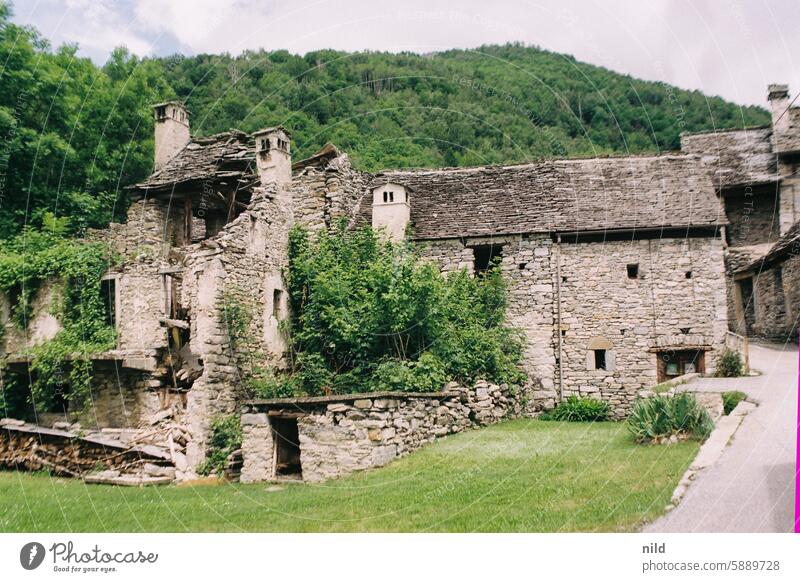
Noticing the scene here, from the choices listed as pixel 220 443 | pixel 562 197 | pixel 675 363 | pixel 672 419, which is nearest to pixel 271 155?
pixel 220 443

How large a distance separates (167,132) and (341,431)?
39.4 feet

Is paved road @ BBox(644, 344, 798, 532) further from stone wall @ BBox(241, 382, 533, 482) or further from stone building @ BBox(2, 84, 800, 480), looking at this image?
stone building @ BBox(2, 84, 800, 480)

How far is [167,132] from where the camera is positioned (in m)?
19.9

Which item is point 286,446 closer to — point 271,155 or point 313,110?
point 271,155

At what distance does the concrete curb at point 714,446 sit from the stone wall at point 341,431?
531cm

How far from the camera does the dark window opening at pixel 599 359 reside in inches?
684

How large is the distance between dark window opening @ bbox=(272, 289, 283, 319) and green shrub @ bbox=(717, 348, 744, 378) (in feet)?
33.3

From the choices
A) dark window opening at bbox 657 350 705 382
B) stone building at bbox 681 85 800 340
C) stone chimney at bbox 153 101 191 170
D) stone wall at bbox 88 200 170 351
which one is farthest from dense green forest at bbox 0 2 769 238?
dark window opening at bbox 657 350 705 382

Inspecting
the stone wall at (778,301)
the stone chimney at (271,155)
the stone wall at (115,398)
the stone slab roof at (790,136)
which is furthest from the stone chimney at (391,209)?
the stone slab roof at (790,136)

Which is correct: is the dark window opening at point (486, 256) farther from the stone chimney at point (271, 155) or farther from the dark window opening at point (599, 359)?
the stone chimney at point (271, 155)

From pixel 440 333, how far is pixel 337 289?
256 centimetres

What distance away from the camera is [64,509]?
32.9ft
